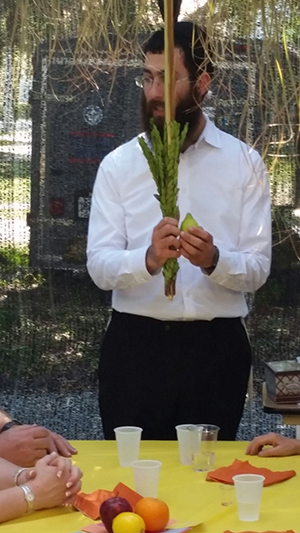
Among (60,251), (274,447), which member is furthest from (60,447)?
(60,251)

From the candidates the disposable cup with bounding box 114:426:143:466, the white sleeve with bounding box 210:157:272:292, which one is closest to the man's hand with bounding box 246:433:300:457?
the disposable cup with bounding box 114:426:143:466

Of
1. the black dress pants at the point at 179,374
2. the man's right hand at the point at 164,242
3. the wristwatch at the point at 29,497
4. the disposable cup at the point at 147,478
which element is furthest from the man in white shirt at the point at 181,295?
the wristwatch at the point at 29,497

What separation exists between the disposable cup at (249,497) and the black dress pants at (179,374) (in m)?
1.17

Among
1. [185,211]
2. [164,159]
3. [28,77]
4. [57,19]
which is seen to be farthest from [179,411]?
[28,77]

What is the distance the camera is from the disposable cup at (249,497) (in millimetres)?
1876

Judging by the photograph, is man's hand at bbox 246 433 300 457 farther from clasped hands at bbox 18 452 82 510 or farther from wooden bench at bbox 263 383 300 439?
clasped hands at bbox 18 452 82 510

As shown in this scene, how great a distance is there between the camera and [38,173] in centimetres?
459

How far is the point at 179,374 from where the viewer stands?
3072 mm

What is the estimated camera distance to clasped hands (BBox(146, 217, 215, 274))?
9.05 ft

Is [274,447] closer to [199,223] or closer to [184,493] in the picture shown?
[184,493]

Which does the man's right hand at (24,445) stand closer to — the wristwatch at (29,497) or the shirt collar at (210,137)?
the wristwatch at (29,497)

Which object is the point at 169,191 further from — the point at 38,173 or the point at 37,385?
the point at 37,385

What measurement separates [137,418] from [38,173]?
1892 mm

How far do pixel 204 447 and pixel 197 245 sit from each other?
0.76 metres
